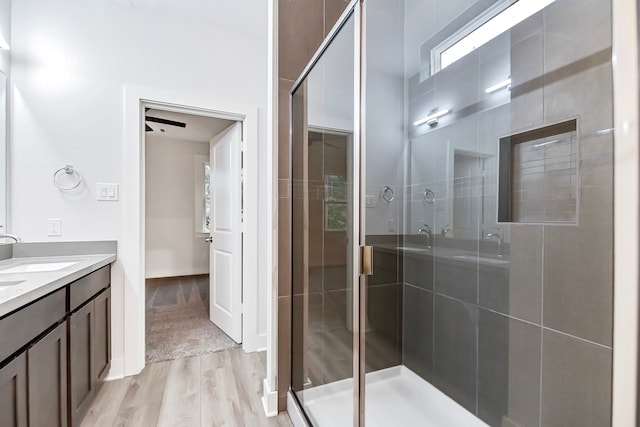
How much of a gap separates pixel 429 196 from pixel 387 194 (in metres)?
0.31

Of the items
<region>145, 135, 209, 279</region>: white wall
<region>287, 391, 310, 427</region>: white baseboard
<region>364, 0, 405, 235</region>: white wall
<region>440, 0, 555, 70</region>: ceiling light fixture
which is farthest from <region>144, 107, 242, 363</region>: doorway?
<region>440, 0, 555, 70</region>: ceiling light fixture

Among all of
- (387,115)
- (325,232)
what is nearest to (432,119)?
(387,115)

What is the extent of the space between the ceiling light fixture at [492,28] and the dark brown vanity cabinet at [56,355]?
8.15 ft

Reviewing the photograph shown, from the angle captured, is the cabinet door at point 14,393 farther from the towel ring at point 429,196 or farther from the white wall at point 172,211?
the white wall at point 172,211

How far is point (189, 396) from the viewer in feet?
5.91

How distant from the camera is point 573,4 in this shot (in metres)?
1.20

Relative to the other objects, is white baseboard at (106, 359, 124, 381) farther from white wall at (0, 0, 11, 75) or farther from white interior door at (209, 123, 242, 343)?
white wall at (0, 0, 11, 75)

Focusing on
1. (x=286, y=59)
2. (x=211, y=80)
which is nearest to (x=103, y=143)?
(x=211, y=80)

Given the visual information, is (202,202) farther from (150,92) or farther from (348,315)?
(348,315)

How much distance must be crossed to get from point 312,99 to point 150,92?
4.54 ft

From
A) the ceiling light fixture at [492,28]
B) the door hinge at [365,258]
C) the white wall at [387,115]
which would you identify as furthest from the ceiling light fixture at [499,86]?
the door hinge at [365,258]

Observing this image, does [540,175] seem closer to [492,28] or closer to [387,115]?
[492,28]

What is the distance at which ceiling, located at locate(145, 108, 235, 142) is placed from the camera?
395 centimetres

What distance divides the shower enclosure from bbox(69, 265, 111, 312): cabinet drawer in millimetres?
1114
